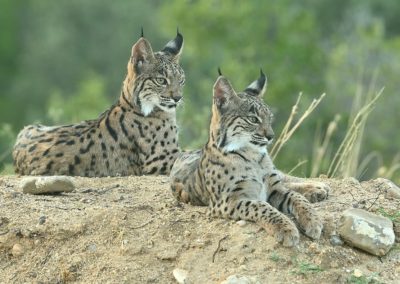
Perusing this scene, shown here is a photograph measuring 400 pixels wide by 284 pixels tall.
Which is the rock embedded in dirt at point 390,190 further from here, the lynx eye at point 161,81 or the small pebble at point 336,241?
the lynx eye at point 161,81

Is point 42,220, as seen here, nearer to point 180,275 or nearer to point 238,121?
point 180,275

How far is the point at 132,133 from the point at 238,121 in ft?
11.5

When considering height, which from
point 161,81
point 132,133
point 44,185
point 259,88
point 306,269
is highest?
point 259,88

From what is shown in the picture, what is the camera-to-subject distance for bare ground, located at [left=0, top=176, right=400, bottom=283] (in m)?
9.15

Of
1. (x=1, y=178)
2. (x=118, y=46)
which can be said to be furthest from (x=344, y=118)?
(x=118, y=46)

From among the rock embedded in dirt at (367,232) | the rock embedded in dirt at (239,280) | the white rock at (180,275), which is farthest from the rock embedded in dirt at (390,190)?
the white rock at (180,275)

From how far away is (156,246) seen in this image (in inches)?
379

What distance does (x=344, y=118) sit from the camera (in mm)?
30734

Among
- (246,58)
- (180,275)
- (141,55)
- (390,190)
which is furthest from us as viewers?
(246,58)

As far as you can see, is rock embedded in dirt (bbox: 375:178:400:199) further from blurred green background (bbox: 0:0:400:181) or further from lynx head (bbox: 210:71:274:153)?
blurred green background (bbox: 0:0:400:181)

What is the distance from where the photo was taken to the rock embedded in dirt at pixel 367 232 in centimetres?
928

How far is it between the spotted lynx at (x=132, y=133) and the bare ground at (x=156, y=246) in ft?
8.14

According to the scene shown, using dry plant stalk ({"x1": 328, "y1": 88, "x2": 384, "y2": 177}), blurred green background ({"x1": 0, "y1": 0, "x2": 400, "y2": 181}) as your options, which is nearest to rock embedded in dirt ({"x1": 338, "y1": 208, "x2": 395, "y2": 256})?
dry plant stalk ({"x1": 328, "y1": 88, "x2": 384, "y2": 177})

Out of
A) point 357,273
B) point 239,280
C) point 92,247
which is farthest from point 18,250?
point 357,273
